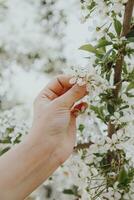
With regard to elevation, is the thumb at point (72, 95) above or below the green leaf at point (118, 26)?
below

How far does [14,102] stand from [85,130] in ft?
9.71

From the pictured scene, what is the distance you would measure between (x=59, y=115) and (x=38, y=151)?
0.32ft

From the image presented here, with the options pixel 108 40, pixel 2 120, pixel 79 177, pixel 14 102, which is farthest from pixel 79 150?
pixel 14 102

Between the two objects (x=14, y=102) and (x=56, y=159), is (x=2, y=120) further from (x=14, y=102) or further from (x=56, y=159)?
(x=14, y=102)

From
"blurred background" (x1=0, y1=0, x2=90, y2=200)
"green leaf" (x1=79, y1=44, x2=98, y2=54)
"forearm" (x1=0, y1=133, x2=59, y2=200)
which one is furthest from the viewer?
"blurred background" (x1=0, y1=0, x2=90, y2=200)

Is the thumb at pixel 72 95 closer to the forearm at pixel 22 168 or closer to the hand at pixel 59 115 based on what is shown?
the hand at pixel 59 115

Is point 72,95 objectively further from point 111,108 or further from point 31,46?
point 31,46

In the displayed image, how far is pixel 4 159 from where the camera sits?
1.28 m

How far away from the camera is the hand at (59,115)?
4.17ft

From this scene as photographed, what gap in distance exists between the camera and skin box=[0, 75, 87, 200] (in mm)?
1248

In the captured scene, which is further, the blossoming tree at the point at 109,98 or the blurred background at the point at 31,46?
the blurred background at the point at 31,46

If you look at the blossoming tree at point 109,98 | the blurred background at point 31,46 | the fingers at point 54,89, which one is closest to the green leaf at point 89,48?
the blossoming tree at point 109,98

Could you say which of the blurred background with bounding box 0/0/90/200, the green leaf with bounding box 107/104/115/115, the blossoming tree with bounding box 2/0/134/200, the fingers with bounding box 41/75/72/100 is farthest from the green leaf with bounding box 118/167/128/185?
the blurred background with bounding box 0/0/90/200

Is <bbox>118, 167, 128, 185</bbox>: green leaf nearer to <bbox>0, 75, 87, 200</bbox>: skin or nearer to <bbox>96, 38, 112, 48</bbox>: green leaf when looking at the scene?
→ <bbox>0, 75, 87, 200</bbox>: skin
